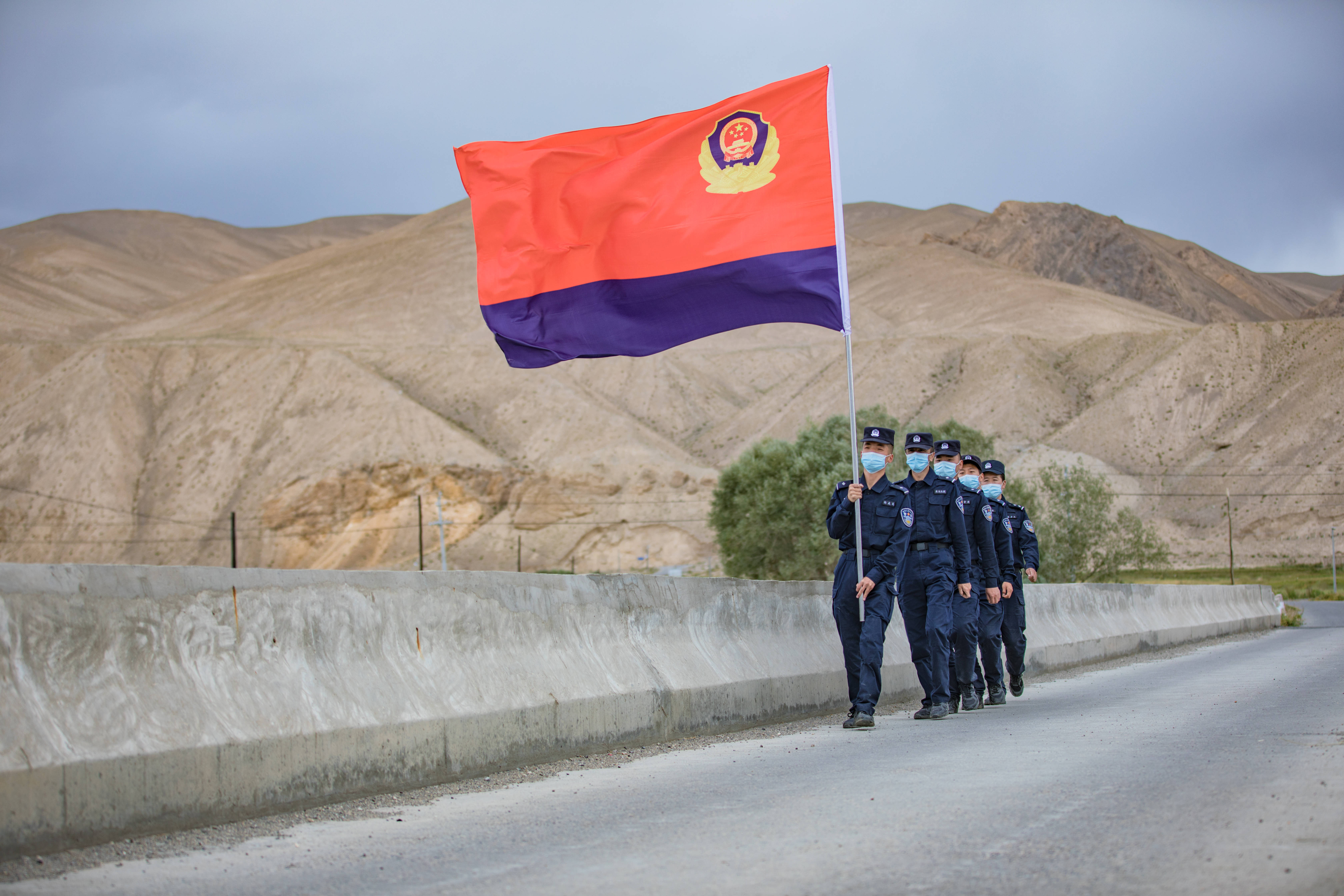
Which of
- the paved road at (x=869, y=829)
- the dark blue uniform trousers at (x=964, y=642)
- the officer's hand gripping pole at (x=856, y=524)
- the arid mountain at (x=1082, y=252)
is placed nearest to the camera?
the paved road at (x=869, y=829)

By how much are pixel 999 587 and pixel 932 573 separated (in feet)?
6.39

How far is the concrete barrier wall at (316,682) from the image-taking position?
455 cm

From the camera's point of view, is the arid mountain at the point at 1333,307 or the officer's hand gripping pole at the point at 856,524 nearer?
the officer's hand gripping pole at the point at 856,524

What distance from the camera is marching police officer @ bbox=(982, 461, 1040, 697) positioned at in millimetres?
12086

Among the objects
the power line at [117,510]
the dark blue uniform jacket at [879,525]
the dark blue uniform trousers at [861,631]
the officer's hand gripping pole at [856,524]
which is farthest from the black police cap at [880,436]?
the power line at [117,510]

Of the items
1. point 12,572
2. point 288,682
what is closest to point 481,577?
point 288,682

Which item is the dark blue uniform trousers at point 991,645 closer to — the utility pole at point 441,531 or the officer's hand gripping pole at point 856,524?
the officer's hand gripping pole at point 856,524

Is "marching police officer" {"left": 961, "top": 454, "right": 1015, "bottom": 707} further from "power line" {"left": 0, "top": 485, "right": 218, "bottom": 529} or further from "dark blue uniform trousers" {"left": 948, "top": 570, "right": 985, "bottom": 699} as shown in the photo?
"power line" {"left": 0, "top": 485, "right": 218, "bottom": 529}

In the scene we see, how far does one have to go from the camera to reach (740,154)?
9852mm

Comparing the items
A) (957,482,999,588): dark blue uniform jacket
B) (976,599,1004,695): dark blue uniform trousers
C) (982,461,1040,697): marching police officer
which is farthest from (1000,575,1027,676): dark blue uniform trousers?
(957,482,999,588): dark blue uniform jacket

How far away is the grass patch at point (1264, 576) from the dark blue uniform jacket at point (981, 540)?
50475 mm

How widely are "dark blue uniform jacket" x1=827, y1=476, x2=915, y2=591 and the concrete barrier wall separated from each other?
949 mm

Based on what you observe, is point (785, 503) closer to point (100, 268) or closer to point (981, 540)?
point (981, 540)

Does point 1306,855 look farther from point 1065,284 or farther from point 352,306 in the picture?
point 1065,284
